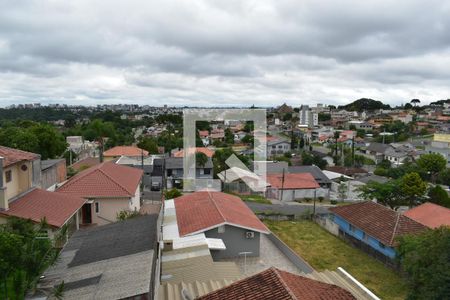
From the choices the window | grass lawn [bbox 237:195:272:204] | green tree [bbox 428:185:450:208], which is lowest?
grass lawn [bbox 237:195:272:204]

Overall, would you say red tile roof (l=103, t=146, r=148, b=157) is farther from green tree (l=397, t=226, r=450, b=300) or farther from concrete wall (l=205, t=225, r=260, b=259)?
green tree (l=397, t=226, r=450, b=300)

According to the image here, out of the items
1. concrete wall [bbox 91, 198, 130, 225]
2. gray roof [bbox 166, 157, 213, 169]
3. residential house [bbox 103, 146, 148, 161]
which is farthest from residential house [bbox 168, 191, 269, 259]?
residential house [bbox 103, 146, 148, 161]

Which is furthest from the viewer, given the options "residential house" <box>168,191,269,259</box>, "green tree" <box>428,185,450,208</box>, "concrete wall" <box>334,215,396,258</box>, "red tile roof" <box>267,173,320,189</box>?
"red tile roof" <box>267,173,320,189</box>

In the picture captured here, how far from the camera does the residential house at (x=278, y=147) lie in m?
63.1

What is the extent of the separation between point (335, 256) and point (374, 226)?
245 centimetres

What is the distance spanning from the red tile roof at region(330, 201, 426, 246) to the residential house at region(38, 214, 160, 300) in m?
10.5

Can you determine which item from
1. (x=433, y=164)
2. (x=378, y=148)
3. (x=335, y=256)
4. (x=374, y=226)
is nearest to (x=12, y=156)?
(x=335, y=256)

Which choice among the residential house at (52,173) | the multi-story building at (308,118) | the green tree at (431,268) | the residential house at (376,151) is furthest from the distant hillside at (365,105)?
the green tree at (431,268)

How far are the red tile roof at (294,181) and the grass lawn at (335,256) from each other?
30.0 ft

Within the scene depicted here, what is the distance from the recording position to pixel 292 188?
32.0 m

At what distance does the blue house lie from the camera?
1670 cm

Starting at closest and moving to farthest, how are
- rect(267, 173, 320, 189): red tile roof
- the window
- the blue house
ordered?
the window → the blue house → rect(267, 173, 320, 189): red tile roof

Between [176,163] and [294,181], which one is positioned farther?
[176,163]

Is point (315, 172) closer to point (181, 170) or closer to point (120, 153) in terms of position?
point (181, 170)
